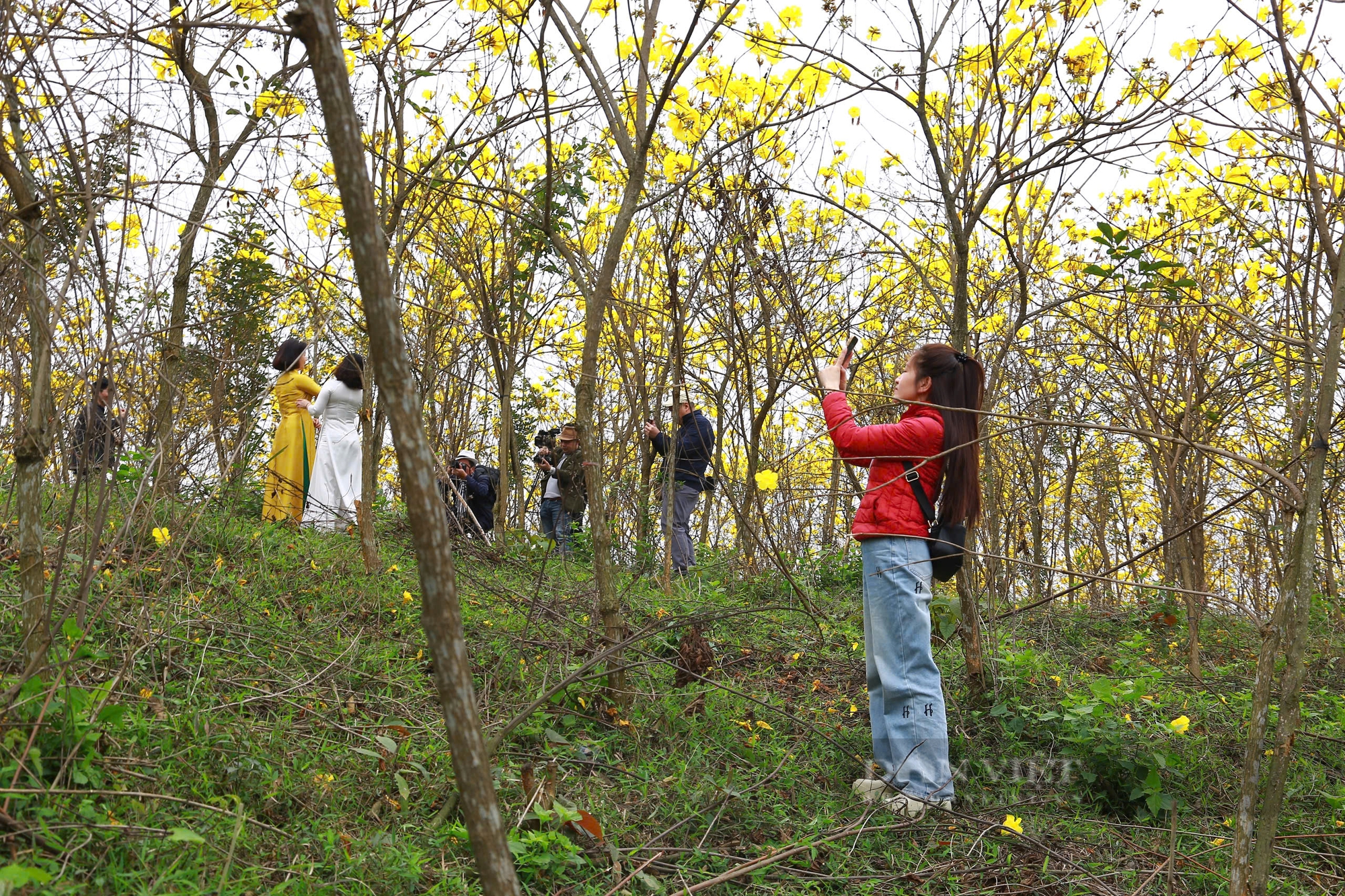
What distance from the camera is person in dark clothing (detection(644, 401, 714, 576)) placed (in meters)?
6.86

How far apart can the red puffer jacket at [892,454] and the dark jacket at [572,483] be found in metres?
4.23

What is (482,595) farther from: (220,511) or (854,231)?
(854,231)

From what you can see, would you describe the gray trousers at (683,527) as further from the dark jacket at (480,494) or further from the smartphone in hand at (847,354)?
the smartphone in hand at (847,354)

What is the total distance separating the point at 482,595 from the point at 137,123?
9.74ft

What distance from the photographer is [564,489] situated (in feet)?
25.2

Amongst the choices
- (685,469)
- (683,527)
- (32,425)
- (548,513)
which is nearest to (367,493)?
(32,425)

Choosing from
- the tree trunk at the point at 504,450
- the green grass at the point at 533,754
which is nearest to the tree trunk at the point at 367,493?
the green grass at the point at 533,754

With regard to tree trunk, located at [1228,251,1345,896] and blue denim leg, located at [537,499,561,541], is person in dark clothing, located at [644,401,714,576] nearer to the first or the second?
blue denim leg, located at [537,499,561,541]

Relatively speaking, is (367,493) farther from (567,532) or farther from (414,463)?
(414,463)

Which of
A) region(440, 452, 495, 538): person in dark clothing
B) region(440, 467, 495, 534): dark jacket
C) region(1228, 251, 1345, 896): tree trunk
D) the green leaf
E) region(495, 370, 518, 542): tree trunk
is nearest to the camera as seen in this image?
the green leaf

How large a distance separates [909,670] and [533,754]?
4.31ft

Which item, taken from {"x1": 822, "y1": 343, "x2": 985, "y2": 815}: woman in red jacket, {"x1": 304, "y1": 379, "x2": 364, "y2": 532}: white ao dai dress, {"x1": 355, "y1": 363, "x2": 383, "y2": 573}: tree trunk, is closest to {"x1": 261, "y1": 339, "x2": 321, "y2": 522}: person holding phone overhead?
{"x1": 304, "y1": 379, "x2": 364, "y2": 532}: white ao dai dress

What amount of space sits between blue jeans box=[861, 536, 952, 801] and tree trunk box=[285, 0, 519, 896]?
2.08 m

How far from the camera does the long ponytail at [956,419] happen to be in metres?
3.37
